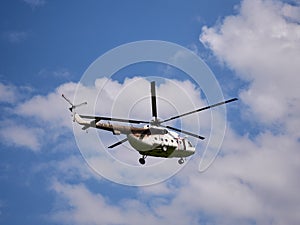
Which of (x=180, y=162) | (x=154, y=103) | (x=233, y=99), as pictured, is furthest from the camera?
(x=180, y=162)

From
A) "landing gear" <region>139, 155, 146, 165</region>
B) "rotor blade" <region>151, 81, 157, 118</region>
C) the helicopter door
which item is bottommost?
"landing gear" <region>139, 155, 146, 165</region>

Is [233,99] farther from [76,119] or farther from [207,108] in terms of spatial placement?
[76,119]

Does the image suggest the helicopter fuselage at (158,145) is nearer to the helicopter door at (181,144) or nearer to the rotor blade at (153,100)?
the helicopter door at (181,144)

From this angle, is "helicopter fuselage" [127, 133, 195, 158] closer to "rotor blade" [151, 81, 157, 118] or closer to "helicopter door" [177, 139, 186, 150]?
"helicopter door" [177, 139, 186, 150]

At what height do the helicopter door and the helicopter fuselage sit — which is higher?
the helicopter door

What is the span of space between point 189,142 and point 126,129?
13.6 metres

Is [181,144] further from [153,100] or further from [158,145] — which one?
[153,100]

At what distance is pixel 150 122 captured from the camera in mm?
70562

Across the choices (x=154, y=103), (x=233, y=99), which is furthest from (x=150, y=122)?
(x=233, y=99)

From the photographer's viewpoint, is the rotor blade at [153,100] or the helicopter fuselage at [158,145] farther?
the helicopter fuselage at [158,145]

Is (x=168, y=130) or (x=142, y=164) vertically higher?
(x=168, y=130)

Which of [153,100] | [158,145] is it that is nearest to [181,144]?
[158,145]

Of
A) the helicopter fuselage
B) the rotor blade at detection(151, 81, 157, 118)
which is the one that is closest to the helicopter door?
the helicopter fuselage

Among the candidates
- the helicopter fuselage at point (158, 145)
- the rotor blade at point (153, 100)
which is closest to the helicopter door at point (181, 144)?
the helicopter fuselage at point (158, 145)
